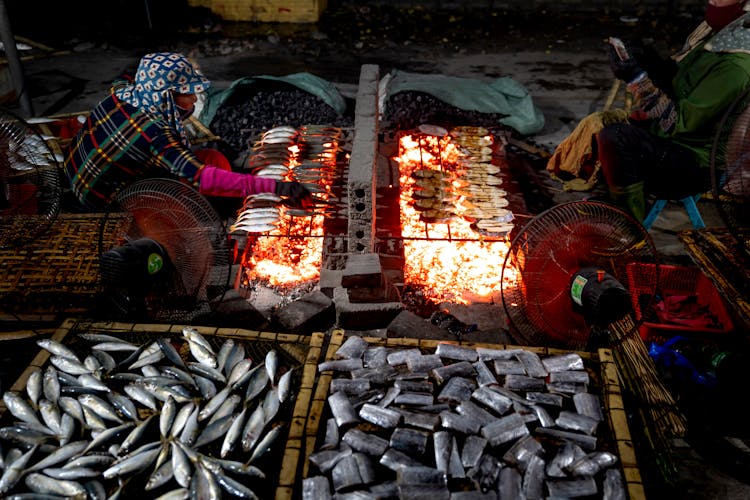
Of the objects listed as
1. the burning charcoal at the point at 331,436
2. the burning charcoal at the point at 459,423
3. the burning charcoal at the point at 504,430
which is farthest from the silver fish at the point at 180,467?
the burning charcoal at the point at 504,430

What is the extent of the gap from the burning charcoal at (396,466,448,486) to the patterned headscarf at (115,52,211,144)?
407 cm

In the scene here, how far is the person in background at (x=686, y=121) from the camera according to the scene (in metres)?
5.62

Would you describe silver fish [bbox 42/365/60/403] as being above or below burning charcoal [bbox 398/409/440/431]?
above

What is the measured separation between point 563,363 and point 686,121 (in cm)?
348

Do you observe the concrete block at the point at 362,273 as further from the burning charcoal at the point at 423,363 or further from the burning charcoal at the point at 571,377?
the burning charcoal at the point at 571,377

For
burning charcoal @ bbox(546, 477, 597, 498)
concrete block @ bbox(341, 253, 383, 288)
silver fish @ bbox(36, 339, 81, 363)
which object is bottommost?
burning charcoal @ bbox(546, 477, 597, 498)

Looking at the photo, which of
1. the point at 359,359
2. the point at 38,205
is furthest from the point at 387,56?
the point at 359,359

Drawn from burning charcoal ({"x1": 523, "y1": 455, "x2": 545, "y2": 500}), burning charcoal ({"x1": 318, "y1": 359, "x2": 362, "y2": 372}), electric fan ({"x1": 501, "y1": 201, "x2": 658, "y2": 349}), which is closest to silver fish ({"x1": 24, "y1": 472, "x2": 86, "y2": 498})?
burning charcoal ({"x1": 318, "y1": 359, "x2": 362, "y2": 372})

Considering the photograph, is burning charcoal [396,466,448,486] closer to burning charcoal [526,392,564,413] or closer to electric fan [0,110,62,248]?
burning charcoal [526,392,564,413]

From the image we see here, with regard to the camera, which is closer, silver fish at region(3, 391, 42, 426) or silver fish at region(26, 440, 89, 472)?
silver fish at region(26, 440, 89, 472)

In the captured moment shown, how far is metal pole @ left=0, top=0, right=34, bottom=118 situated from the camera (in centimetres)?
811

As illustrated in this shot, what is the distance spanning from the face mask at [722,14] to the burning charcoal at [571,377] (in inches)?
173

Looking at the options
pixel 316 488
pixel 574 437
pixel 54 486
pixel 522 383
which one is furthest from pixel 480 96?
pixel 54 486

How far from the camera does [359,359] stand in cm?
403
